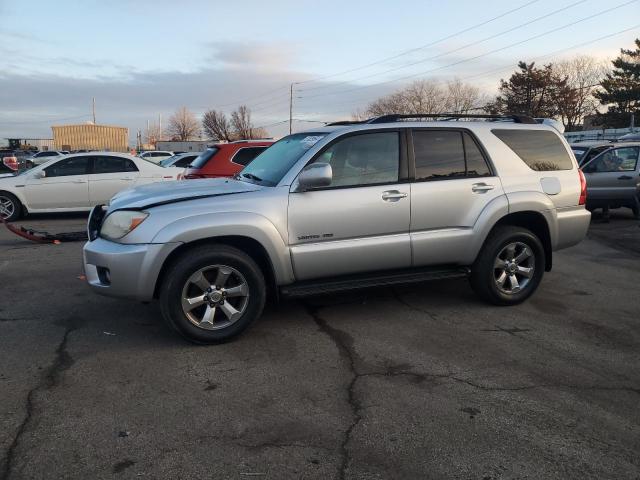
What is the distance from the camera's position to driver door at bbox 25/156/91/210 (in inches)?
472

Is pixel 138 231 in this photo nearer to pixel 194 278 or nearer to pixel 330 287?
pixel 194 278

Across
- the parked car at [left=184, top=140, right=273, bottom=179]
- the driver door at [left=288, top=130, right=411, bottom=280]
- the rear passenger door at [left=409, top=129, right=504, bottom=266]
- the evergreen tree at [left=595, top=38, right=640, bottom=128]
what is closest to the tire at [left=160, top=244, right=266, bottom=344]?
the driver door at [left=288, top=130, right=411, bottom=280]

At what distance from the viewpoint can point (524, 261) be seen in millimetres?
5508

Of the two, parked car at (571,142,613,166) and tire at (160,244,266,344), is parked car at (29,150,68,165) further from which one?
tire at (160,244,266,344)

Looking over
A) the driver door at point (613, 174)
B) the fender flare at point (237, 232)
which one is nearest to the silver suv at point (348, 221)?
the fender flare at point (237, 232)

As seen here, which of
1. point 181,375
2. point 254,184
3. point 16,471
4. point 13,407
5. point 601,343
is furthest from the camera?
point 254,184

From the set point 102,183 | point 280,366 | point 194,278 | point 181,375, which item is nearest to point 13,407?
point 181,375

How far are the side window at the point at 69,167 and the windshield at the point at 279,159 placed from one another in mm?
8123

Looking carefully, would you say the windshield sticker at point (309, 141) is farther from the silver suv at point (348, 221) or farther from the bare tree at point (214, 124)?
the bare tree at point (214, 124)

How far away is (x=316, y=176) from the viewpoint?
4371mm

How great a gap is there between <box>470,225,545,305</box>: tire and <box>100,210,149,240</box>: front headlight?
3202 mm

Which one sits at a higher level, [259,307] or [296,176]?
[296,176]

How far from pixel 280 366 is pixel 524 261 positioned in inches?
115

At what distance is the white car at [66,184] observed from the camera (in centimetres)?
1194
